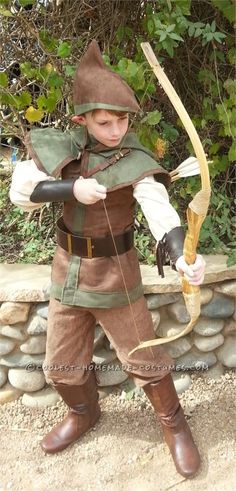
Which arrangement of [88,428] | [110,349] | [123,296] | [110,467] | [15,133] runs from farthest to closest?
[15,133], [110,349], [88,428], [110,467], [123,296]

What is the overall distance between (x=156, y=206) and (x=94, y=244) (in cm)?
26

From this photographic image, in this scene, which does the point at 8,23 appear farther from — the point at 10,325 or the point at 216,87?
the point at 10,325

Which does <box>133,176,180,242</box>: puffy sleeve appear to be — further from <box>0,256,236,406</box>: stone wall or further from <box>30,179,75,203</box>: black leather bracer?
<box>0,256,236,406</box>: stone wall

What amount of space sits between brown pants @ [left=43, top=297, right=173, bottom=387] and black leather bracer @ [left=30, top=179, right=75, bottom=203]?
0.42m

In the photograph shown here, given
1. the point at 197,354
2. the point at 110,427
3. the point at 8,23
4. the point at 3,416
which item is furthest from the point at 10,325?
the point at 8,23

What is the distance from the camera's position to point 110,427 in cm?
221

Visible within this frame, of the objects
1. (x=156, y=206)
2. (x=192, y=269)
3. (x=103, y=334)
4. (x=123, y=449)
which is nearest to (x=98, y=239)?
(x=156, y=206)

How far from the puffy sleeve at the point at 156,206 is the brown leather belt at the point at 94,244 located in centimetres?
20

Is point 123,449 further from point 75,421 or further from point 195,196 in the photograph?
point 195,196

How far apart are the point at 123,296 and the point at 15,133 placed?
1.09m

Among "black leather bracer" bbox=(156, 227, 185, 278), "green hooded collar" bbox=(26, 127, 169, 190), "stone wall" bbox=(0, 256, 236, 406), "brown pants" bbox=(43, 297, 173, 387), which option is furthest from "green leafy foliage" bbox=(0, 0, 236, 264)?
"black leather bracer" bbox=(156, 227, 185, 278)

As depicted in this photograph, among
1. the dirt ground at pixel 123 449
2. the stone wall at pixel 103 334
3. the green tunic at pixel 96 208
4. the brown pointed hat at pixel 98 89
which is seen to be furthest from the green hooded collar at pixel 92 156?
the dirt ground at pixel 123 449

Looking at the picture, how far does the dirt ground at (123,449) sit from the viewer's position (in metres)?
1.95

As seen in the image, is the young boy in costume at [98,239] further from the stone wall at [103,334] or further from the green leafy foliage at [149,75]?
the green leafy foliage at [149,75]
